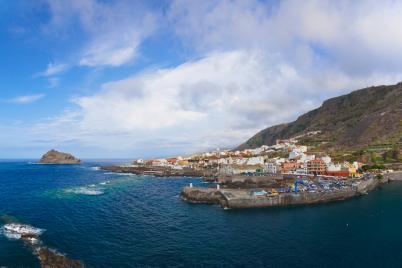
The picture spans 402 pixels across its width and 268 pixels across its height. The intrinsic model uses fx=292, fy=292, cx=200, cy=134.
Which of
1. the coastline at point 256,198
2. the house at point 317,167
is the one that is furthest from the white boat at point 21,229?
the house at point 317,167

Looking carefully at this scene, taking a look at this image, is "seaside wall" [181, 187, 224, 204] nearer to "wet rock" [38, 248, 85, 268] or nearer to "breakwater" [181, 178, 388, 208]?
"breakwater" [181, 178, 388, 208]

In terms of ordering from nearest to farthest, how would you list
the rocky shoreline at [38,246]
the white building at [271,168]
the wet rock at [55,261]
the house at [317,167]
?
the wet rock at [55,261] → the rocky shoreline at [38,246] → the house at [317,167] → the white building at [271,168]

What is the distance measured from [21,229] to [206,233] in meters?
31.5

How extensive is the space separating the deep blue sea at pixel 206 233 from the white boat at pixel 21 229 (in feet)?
5.86

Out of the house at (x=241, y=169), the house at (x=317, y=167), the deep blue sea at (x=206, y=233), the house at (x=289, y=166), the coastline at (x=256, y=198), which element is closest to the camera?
the deep blue sea at (x=206, y=233)

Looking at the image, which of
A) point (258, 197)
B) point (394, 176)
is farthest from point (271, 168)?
point (258, 197)

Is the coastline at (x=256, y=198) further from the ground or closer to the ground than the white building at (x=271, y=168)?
closer to the ground

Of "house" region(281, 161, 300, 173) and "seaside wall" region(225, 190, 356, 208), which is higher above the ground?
"house" region(281, 161, 300, 173)

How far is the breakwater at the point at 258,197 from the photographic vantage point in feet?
225

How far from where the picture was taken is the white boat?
47741 mm

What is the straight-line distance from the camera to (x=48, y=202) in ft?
245

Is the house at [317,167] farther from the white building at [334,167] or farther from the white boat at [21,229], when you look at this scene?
the white boat at [21,229]

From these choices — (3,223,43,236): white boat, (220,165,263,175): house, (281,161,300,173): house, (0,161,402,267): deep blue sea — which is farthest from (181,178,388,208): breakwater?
(220,165,263,175): house

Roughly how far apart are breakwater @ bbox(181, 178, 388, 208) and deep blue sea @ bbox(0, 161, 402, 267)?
3047mm
